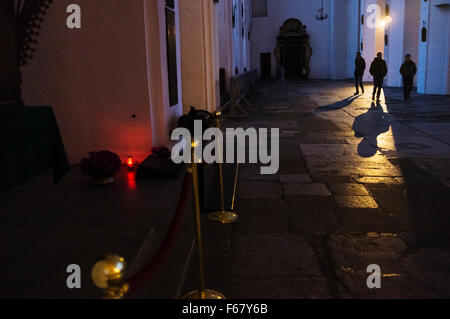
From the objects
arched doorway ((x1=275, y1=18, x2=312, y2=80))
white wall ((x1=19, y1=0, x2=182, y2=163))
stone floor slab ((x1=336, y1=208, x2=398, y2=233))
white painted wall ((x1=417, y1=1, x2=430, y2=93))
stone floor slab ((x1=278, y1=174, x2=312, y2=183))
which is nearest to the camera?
stone floor slab ((x1=336, y1=208, x2=398, y2=233))

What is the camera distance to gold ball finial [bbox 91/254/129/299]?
1.75 m

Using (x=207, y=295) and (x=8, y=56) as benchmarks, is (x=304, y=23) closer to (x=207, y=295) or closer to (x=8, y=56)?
(x=8, y=56)

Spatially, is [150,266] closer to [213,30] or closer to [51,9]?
[51,9]

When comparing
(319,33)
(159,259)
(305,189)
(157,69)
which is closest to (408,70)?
(157,69)

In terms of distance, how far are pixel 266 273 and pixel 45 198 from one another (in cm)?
286

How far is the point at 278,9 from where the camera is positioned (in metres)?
31.4

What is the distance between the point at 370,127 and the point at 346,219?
604cm

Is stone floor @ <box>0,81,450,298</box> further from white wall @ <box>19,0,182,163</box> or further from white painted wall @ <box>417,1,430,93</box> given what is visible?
white painted wall @ <box>417,1,430,93</box>

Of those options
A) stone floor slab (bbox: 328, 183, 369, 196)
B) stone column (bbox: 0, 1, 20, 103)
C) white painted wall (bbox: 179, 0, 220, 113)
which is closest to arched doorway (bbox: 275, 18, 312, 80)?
white painted wall (bbox: 179, 0, 220, 113)

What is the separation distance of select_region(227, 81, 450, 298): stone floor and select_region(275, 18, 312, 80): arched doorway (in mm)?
23824

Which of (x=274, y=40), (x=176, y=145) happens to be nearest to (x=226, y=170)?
(x=176, y=145)

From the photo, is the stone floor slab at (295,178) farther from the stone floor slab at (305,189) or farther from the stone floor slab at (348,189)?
the stone floor slab at (348,189)

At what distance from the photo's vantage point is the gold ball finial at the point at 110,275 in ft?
5.76

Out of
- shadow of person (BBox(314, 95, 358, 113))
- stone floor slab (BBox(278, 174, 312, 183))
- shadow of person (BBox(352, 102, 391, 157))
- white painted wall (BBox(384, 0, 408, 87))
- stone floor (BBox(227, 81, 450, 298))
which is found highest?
white painted wall (BBox(384, 0, 408, 87))
